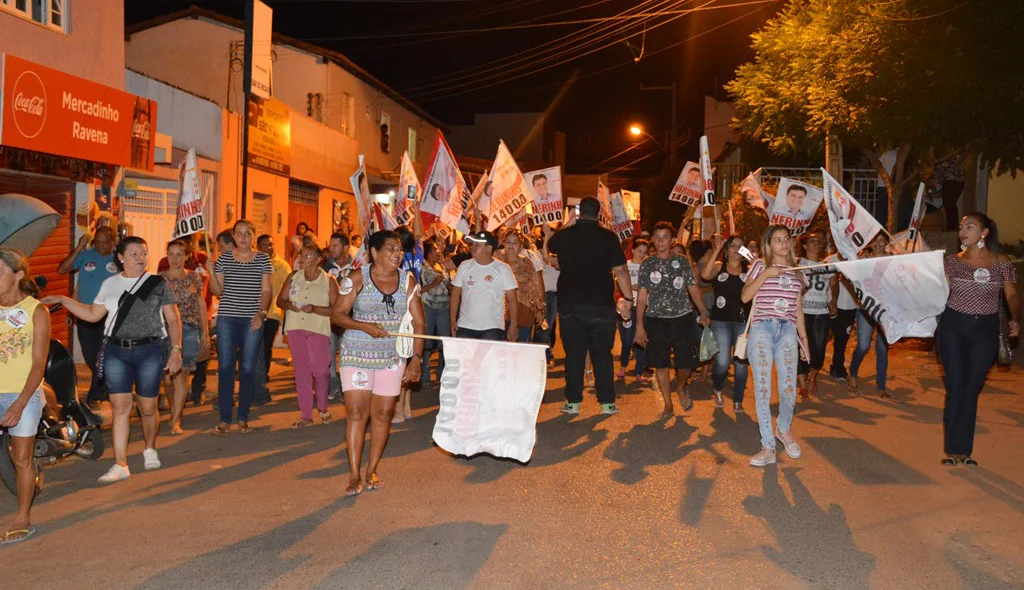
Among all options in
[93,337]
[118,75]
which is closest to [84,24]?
[118,75]

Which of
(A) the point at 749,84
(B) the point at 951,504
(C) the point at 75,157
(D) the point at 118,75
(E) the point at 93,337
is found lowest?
(B) the point at 951,504

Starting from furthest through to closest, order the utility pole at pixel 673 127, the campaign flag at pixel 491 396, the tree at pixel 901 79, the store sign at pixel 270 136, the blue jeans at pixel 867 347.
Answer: the utility pole at pixel 673 127, the store sign at pixel 270 136, the tree at pixel 901 79, the blue jeans at pixel 867 347, the campaign flag at pixel 491 396

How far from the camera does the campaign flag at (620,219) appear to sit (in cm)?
1930

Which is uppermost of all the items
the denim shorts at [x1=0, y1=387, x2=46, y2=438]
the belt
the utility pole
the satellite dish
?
the utility pole

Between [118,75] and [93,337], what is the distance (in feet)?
19.2

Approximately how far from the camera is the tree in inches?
613

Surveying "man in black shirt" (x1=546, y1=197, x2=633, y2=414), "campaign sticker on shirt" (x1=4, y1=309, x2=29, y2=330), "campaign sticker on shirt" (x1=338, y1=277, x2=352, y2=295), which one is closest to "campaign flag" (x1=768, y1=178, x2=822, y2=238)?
"man in black shirt" (x1=546, y1=197, x2=633, y2=414)

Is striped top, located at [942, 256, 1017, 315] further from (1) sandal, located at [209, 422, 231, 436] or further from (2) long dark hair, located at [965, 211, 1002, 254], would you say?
(1) sandal, located at [209, 422, 231, 436]

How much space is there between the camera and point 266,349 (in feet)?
39.3

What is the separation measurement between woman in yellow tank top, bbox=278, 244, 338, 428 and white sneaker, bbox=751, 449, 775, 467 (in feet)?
14.2

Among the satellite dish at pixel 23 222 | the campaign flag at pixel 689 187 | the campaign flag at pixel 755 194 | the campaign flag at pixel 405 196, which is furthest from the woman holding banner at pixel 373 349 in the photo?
the campaign flag at pixel 689 187

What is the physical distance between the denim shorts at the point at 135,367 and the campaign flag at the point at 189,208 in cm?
316

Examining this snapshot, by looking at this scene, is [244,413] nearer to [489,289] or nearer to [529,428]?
[489,289]

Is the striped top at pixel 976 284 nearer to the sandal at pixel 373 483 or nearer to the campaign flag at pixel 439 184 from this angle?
the sandal at pixel 373 483
